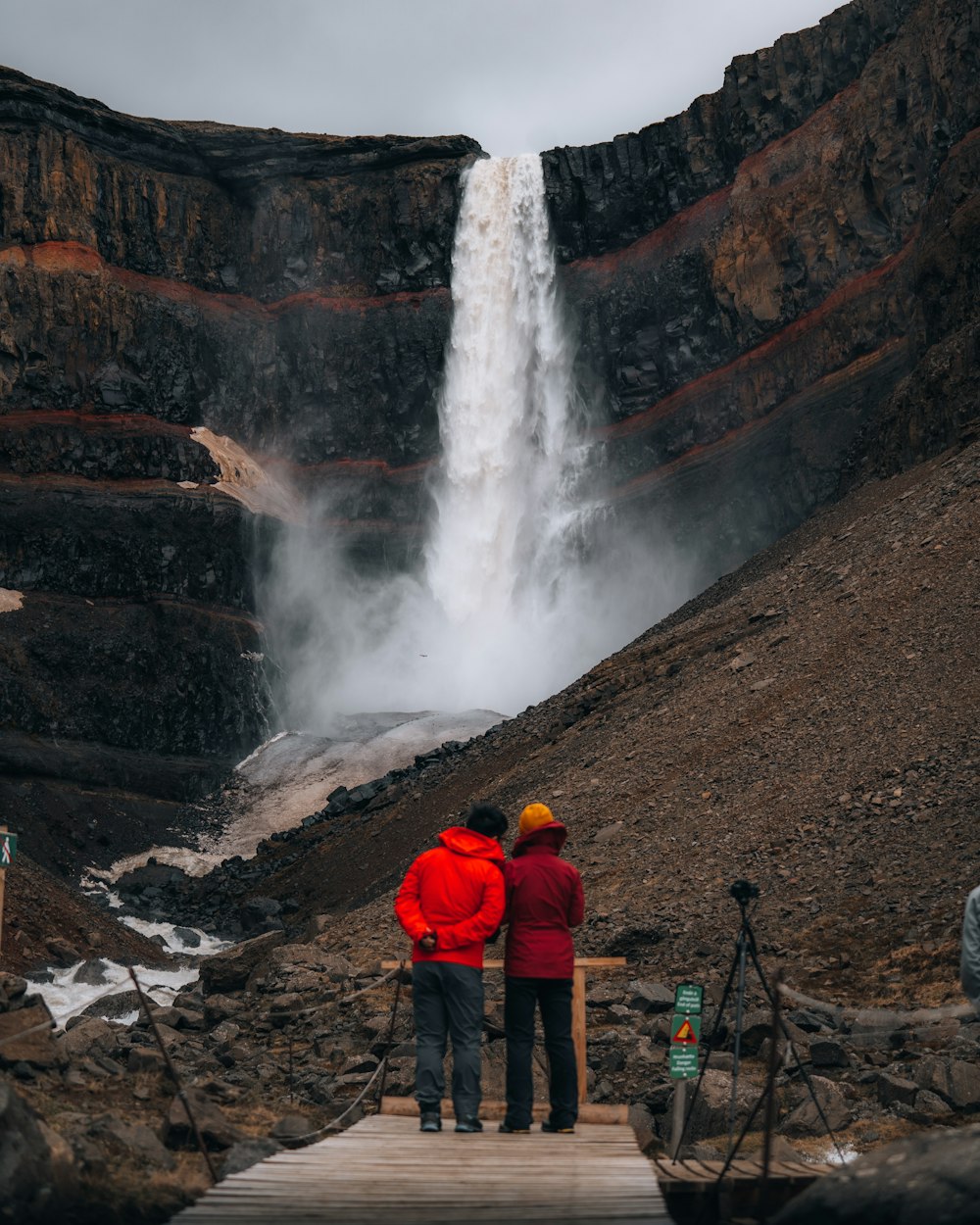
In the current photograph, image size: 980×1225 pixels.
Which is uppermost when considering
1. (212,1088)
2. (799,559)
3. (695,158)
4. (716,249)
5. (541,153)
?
(541,153)

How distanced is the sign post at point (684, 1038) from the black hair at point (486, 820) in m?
1.52

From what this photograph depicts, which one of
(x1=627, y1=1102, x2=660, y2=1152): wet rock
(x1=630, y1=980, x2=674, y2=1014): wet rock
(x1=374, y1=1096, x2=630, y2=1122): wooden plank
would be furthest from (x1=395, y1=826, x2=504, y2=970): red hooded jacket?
(x1=630, y1=980, x2=674, y2=1014): wet rock

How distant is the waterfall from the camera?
57312mm

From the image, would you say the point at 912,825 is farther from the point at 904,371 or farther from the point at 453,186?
the point at 453,186

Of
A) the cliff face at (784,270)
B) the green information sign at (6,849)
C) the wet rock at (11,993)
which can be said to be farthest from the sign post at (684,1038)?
the cliff face at (784,270)

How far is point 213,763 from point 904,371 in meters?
28.4

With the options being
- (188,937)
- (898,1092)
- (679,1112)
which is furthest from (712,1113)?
(188,937)

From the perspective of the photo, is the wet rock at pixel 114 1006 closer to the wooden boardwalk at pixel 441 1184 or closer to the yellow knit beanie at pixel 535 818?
the yellow knit beanie at pixel 535 818

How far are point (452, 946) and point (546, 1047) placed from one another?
0.84 meters

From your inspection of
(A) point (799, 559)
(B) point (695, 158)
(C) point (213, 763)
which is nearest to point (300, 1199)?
(A) point (799, 559)

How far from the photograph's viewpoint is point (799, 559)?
104ft

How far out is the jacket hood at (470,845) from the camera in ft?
27.0

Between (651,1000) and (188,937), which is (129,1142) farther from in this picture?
(188,937)

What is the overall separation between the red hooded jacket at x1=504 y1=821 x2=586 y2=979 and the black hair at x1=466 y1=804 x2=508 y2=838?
0.81ft
